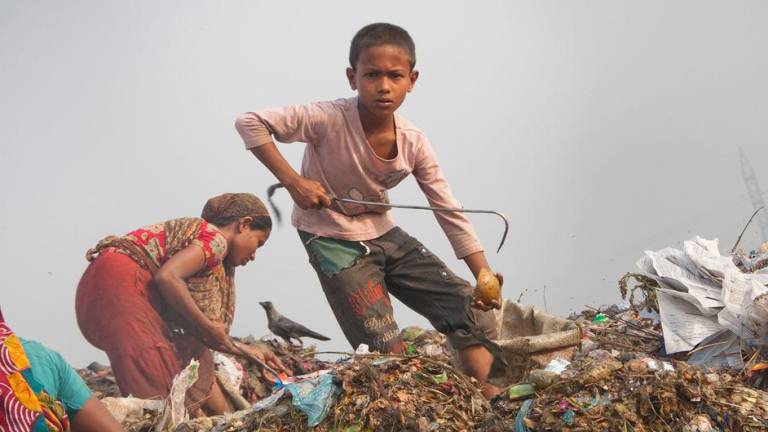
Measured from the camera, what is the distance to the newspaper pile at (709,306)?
132 inches

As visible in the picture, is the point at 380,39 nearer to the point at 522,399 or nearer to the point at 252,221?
the point at 522,399

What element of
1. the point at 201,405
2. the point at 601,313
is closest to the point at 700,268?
the point at 601,313

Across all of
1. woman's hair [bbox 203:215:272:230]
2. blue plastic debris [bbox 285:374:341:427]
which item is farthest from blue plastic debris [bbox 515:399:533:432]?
woman's hair [bbox 203:215:272:230]

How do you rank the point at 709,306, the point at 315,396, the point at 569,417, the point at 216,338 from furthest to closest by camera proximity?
the point at 216,338
the point at 709,306
the point at 315,396
the point at 569,417

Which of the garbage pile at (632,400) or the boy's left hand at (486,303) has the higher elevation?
the boy's left hand at (486,303)

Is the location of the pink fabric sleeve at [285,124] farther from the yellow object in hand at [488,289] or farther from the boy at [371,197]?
the yellow object in hand at [488,289]

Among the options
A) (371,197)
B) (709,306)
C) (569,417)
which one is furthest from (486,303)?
(709,306)

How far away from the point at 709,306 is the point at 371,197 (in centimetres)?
162

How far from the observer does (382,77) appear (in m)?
3.01

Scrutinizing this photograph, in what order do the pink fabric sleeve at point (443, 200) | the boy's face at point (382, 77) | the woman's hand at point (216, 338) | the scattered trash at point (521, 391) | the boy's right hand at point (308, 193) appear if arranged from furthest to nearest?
the woman's hand at point (216, 338) < the pink fabric sleeve at point (443, 200) < the boy's face at point (382, 77) < the boy's right hand at point (308, 193) < the scattered trash at point (521, 391)

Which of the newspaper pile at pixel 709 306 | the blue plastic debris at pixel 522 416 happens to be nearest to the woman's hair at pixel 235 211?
the newspaper pile at pixel 709 306

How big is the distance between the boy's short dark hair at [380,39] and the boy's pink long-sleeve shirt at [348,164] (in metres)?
0.20

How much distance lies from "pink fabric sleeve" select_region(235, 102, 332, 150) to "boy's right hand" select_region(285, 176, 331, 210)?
0.68 ft

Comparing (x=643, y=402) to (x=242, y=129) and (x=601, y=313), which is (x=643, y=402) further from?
(x=601, y=313)
